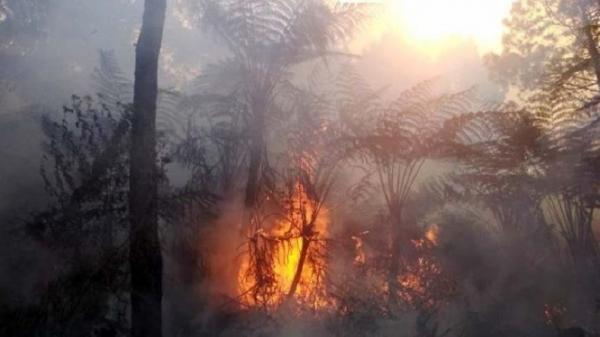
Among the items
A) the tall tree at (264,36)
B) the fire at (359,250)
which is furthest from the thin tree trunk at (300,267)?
the fire at (359,250)

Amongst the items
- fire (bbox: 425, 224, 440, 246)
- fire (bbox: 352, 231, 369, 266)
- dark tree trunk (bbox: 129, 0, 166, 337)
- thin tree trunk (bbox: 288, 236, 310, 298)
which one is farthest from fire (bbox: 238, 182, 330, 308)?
fire (bbox: 425, 224, 440, 246)

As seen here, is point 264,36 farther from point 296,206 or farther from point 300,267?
point 300,267

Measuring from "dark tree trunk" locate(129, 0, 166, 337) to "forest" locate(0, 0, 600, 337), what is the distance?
18 mm

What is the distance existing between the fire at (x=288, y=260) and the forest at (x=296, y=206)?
0.04m

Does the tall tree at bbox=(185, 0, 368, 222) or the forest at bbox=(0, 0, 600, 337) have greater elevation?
the tall tree at bbox=(185, 0, 368, 222)

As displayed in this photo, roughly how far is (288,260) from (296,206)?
2.95 feet

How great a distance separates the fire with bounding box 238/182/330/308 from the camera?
343 inches

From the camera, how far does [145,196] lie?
267 inches

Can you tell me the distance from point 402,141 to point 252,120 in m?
2.36

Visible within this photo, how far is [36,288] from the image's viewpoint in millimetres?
8469

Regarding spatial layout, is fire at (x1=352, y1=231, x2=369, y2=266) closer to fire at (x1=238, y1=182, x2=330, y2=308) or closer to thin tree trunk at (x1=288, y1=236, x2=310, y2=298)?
fire at (x1=238, y1=182, x2=330, y2=308)

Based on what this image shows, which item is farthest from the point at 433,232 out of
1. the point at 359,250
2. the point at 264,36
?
the point at 264,36

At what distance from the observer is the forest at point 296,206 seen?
735 cm

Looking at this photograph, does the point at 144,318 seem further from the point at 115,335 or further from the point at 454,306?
the point at 454,306
